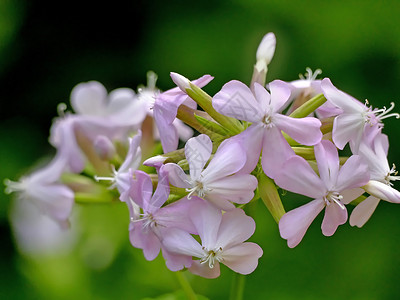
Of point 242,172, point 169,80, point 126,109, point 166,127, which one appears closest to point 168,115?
point 166,127

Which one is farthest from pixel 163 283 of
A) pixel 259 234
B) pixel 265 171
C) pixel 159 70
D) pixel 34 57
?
pixel 34 57

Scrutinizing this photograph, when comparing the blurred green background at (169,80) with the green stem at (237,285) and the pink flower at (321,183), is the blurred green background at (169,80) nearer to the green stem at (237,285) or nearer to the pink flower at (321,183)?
the green stem at (237,285)

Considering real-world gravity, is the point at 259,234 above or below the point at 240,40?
below

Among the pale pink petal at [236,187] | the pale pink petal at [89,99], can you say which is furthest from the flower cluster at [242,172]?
the pale pink petal at [89,99]

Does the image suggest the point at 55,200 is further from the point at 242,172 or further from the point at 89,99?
the point at 242,172

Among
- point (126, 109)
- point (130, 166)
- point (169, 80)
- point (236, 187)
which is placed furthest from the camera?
point (169, 80)

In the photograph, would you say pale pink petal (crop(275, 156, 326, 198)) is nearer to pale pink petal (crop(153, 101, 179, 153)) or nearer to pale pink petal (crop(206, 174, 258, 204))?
pale pink petal (crop(206, 174, 258, 204))

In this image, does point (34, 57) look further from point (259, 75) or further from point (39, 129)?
point (259, 75)
